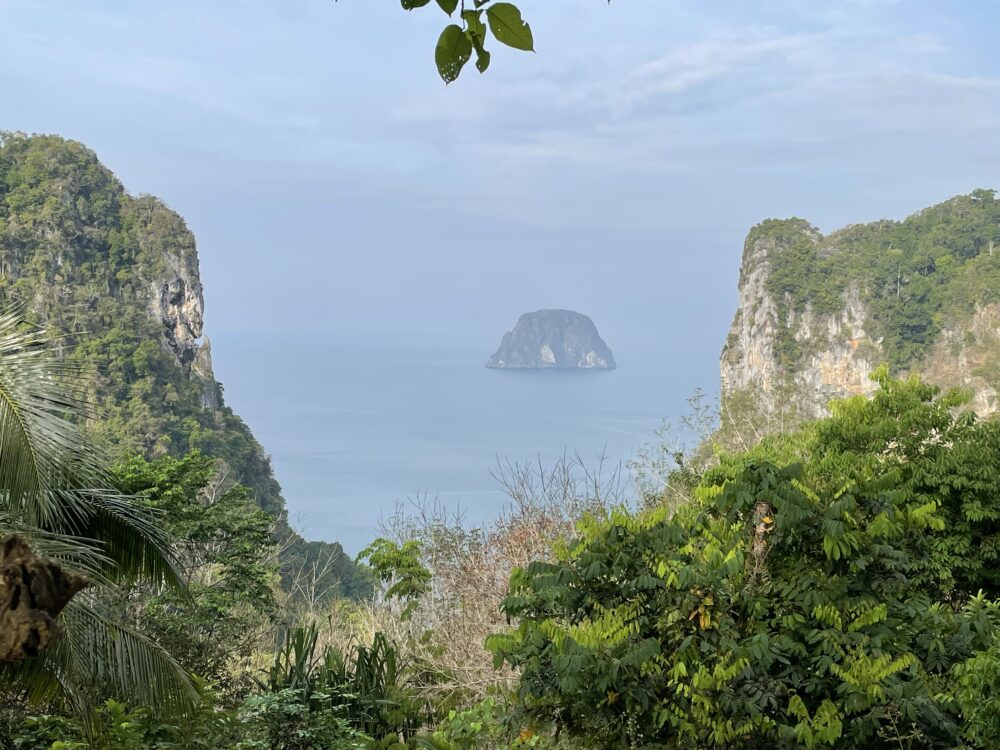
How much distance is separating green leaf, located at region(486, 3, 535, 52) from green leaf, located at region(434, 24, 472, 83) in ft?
0.25

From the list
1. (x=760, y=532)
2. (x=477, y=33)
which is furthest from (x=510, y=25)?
(x=760, y=532)

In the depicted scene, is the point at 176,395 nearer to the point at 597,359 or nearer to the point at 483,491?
the point at 483,491

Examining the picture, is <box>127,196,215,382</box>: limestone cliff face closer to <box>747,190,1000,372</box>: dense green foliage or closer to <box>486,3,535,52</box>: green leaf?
<box>747,190,1000,372</box>: dense green foliage

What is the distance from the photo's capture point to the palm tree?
4730 millimetres

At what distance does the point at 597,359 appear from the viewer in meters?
182

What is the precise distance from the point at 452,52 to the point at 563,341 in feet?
590

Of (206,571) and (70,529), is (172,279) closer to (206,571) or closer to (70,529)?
(206,571)

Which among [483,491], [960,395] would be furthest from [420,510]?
[483,491]

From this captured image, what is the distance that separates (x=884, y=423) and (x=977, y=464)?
3.11ft

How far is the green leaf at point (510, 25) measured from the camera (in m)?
1.49

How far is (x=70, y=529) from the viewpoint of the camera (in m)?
5.52

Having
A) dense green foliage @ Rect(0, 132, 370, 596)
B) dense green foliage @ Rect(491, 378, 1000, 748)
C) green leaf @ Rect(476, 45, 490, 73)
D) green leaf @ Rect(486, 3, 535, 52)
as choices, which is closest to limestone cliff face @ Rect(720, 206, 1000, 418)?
dense green foliage @ Rect(0, 132, 370, 596)

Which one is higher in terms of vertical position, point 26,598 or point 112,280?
point 112,280

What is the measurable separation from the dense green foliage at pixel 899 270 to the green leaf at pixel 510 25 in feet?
189
